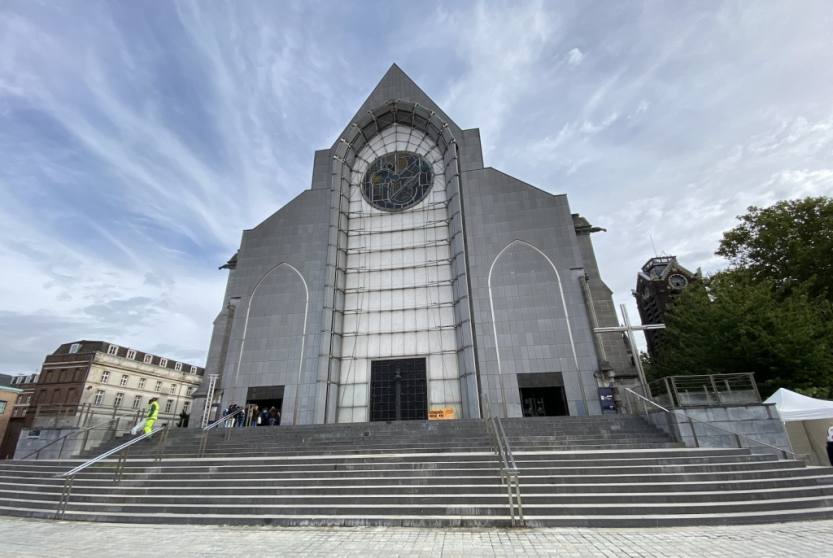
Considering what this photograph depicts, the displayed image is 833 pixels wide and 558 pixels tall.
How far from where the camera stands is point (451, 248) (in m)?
22.4

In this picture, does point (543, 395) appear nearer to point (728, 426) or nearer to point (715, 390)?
point (715, 390)

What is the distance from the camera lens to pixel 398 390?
65.8 feet

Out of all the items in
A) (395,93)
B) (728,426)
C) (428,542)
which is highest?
(395,93)

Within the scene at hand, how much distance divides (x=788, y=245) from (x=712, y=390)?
18.7 meters

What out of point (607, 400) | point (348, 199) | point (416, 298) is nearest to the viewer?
point (607, 400)

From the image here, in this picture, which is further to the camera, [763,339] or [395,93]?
[395,93]

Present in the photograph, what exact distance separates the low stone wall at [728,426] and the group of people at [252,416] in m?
16.9

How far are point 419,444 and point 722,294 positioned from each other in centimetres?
1609

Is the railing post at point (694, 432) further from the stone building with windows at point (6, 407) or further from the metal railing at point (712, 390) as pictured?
the stone building with windows at point (6, 407)

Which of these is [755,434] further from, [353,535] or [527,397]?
[353,535]

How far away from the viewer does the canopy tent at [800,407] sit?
401 inches

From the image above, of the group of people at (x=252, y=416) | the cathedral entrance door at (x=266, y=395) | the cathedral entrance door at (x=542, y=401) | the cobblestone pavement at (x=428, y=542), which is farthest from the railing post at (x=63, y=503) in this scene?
the cathedral entrance door at (x=542, y=401)

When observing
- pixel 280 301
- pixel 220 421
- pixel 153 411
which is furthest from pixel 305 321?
pixel 153 411

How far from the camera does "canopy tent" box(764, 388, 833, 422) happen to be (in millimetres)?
10195
